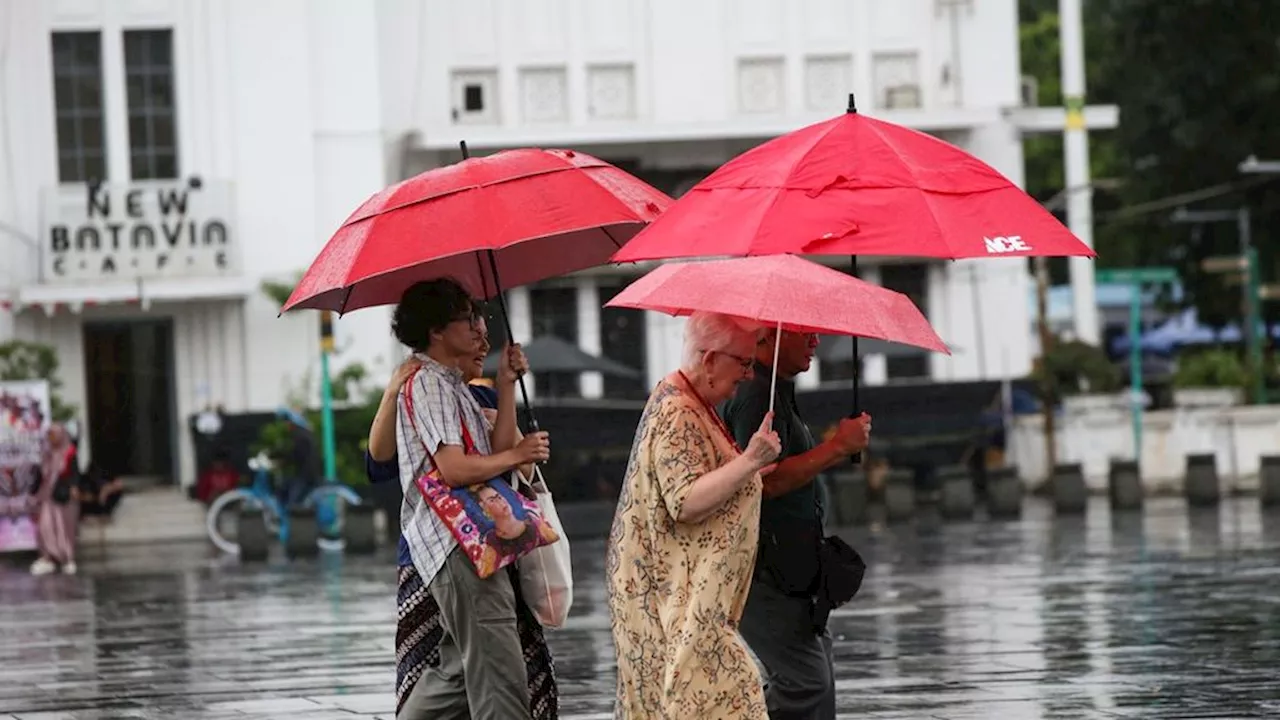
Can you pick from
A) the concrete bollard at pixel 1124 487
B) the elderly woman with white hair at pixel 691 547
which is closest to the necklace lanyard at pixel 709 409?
the elderly woman with white hair at pixel 691 547

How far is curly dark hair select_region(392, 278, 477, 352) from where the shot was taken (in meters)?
8.21

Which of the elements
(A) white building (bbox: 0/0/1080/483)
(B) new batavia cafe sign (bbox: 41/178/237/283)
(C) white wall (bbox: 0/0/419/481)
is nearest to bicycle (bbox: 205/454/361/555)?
(A) white building (bbox: 0/0/1080/483)

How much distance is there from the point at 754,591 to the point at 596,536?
21.7 meters

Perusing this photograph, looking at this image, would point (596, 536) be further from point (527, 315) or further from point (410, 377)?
point (410, 377)

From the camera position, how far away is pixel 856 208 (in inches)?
330

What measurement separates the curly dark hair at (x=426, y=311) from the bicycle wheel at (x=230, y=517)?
21519 mm

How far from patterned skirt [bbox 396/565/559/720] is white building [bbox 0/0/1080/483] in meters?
26.6

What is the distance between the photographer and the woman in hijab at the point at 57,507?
91.3 ft

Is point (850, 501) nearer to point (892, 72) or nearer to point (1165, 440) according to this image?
point (1165, 440)

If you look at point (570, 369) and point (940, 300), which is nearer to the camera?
point (570, 369)

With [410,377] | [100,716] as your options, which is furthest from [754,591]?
[100,716]

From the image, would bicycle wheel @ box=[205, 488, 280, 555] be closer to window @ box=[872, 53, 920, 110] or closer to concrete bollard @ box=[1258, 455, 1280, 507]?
concrete bollard @ box=[1258, 455, 1280, 507]

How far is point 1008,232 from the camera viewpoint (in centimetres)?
846

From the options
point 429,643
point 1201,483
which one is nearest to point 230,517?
point 1201,483
